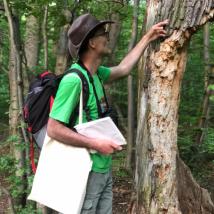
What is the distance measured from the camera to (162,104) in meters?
3.28

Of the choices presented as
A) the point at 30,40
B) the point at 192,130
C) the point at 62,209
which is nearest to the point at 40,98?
the point at 62,209

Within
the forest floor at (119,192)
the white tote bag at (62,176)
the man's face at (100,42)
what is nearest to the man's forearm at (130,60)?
the man's face at (100,42)

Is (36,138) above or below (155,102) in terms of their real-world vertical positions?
below

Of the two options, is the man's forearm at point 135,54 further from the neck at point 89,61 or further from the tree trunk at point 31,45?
the tree trunk at point 31,45

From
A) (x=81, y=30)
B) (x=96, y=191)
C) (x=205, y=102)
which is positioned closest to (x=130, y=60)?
(x=81, y=30)

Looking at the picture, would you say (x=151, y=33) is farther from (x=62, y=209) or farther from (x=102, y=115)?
(x=62, y=209)

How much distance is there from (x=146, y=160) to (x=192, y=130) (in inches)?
151

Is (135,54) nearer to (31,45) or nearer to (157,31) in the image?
(157,31)

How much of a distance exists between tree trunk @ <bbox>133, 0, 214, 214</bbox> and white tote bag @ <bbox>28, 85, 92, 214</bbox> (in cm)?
79

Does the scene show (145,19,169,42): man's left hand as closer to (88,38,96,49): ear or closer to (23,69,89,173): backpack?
(88,38,96,49): ear

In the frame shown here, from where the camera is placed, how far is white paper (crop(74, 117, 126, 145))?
2729 mm

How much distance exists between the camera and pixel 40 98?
2.91 meters

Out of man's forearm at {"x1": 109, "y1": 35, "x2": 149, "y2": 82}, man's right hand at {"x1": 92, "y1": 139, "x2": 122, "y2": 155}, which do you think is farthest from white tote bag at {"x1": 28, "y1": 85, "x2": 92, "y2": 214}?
man's forearm at {"x1": 109, "y1": 35, "x2": 149, "y2": 82}

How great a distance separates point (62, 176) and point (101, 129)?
44 cm
